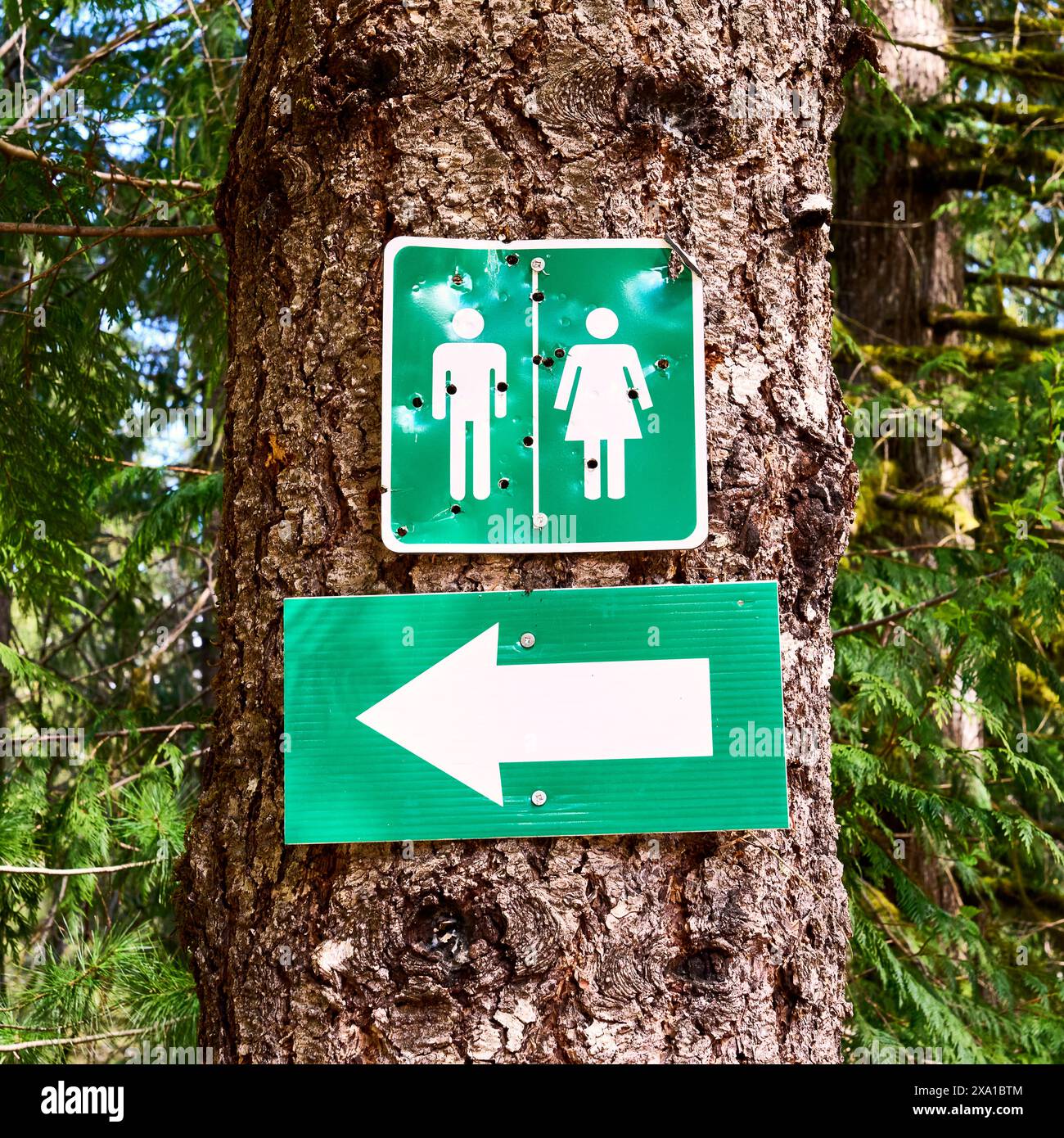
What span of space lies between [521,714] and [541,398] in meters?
0.37

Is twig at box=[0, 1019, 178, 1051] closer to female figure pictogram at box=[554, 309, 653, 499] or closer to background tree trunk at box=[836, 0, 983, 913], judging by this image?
female figure pictogram at box=[554, 309, 653, 499]

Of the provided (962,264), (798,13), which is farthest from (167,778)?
(962,264)

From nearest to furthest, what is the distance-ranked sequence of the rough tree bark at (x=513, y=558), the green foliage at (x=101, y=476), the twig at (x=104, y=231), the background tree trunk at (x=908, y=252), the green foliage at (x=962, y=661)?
the rough tree bark at (x=513, y=558) → the twig at (x=104, y=231) → the green foliage at (x=101, y=476) → the green foliage at (x=962, y=661) → the background tree trunk at (x=908, y=252)

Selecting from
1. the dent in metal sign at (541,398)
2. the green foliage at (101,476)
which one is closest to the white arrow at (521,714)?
the dent in metal sign at (541,398)

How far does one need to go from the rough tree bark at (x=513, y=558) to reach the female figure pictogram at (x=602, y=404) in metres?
0.09

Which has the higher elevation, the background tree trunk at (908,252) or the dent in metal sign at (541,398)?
the background tree trunk at (908,252)

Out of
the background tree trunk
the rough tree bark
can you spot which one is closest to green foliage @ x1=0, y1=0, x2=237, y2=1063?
the rough tree bark

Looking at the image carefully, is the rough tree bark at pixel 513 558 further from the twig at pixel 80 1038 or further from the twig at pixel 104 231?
the twig at pixel 80 1038

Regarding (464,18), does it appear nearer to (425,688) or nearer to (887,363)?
(425,688)

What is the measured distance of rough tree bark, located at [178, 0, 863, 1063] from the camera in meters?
1.19

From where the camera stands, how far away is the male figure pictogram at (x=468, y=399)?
50.4 inches

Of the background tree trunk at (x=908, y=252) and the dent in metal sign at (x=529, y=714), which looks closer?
the dent in metal sign at (x=529, y=714)

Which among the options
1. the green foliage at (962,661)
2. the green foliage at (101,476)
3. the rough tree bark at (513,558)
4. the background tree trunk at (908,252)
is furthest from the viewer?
the background tree trunk at (908,252)
